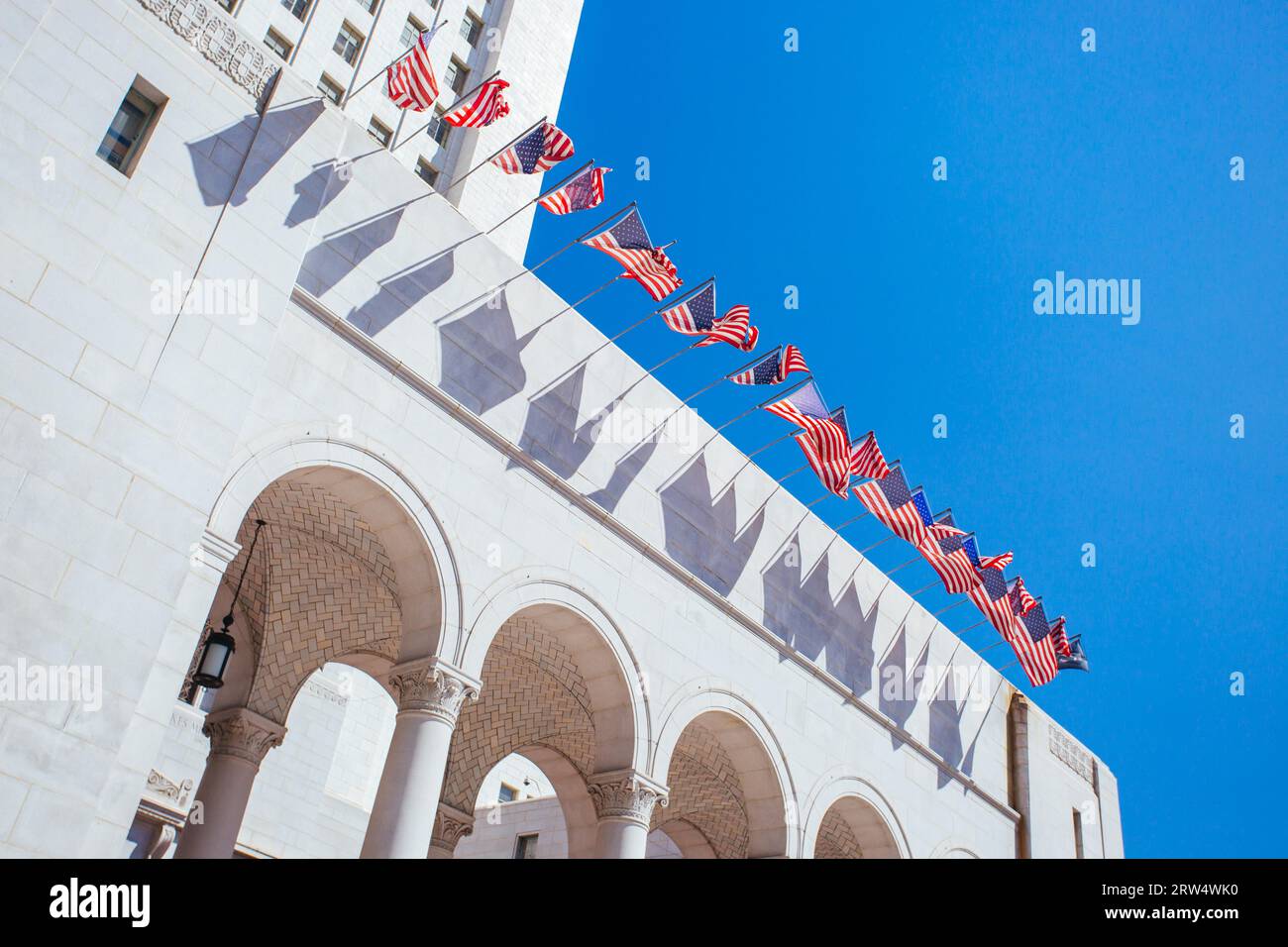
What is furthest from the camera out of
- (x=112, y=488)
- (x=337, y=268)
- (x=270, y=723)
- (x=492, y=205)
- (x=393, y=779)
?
(x=492, y=205)

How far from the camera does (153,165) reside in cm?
1236

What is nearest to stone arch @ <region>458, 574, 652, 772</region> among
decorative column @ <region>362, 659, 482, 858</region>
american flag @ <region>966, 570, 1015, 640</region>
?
decorative column @ <region>362, 659, 482, 858</region>

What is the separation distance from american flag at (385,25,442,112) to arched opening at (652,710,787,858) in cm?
1018

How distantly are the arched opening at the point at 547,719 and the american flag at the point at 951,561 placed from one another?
7.48 meters

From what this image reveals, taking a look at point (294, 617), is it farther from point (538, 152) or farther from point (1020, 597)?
point (1020, 597)

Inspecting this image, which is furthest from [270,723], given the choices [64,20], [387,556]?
[64,20]

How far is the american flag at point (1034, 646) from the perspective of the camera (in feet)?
78.7

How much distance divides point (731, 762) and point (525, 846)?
40.2 feet

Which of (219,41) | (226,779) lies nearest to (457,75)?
(219,41)

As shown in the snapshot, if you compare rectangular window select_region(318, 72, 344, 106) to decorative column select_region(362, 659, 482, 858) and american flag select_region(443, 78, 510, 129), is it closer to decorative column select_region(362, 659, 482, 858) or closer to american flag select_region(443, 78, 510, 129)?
american flag select_region(443, 78, 510, 129)

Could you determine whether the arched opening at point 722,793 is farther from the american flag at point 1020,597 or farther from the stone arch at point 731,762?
the american flag at point 1020,597

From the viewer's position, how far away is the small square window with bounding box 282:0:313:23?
41.2 m
